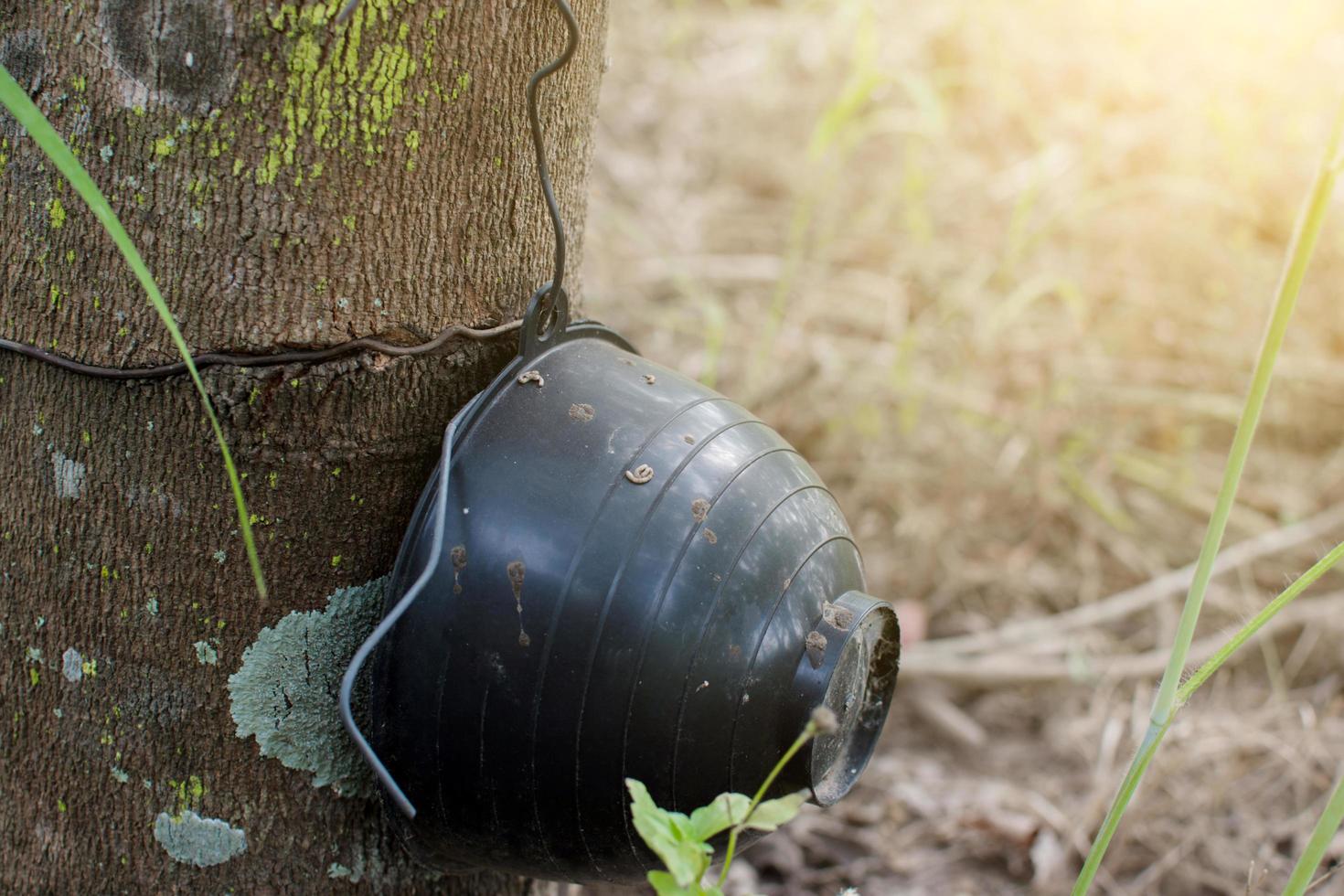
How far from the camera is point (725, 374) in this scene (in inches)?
129

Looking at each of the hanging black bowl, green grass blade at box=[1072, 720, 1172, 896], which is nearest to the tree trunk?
the hanging black bowl

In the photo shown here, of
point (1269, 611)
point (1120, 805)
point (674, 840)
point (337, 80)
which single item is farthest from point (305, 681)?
point (1269, 611)

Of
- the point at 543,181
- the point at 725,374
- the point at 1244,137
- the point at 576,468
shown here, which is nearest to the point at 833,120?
the point at 725,374

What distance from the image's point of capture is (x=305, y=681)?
4.12 ft

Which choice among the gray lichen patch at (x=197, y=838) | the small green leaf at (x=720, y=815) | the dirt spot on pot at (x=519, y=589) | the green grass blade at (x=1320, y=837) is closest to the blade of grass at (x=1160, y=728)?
the green grass blade at (x=1320, y=837)

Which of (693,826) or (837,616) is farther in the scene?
(837,616)

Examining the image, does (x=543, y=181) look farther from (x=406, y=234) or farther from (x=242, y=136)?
(x=242, y=136)

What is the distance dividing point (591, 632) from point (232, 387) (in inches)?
17.4

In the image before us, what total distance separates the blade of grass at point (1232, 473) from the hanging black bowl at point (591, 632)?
0.29m

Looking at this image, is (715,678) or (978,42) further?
(978,42)

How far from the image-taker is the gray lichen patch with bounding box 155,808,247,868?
50.4 inches

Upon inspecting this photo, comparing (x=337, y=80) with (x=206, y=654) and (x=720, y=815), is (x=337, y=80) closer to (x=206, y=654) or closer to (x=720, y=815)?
(x=206, y=654)

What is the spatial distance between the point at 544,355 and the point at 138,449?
0.43 metres

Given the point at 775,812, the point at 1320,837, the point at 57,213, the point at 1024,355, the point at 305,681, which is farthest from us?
the point at 1024,355
